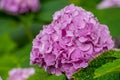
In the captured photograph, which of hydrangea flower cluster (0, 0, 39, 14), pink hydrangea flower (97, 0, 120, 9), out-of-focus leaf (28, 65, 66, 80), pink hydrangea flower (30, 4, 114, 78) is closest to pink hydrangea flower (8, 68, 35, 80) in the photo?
out-of-focus leaf (28, 65, 66, 80)

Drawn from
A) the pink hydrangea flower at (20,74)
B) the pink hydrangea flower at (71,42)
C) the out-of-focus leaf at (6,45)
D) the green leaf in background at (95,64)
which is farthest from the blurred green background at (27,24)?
the green leaf in background at (95,64)

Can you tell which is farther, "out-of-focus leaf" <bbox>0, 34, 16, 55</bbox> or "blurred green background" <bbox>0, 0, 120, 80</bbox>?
"out-of-focus leaf" <bbox>0, 34, 16, 55</bbox>

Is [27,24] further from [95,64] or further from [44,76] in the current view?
[95,64]

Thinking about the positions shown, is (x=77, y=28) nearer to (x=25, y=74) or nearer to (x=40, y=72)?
(x=40, y=72)

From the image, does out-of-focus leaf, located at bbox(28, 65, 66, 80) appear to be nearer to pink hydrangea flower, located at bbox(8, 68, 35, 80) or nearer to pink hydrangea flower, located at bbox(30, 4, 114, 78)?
pink hydrangea flower, located at bbox(30, 4, 114, 78)

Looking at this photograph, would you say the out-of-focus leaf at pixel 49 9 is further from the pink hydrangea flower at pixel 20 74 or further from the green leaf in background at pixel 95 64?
the green leaf in background at pixel 95 64

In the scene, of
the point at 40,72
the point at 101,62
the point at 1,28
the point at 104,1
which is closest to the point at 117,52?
the point at 101,62

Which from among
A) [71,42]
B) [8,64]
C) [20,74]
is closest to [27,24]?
[8,64]

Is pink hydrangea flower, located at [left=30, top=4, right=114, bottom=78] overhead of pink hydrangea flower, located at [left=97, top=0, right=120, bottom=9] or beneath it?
beneath

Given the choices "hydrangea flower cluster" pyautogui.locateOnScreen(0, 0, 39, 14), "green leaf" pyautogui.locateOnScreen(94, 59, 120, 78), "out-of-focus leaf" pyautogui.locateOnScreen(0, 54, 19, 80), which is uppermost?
"hydrangea flower cluster" pyautogui.locateOnScreen(0, 0, 39, 14)

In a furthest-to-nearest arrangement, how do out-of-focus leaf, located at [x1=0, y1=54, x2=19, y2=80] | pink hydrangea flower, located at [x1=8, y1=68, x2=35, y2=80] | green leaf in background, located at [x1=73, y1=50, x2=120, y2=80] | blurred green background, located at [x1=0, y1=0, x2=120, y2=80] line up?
1. out-of-focus leaf, located at [x1=0, y1=54, x2=19, y2=80]
2. blurred green background, located at [x1=0, y1=0, x2=120, y2=80]
3. pink hydrangea flower, located at [x1=8, y1=68, x2=35, y2=80]
4. green leaf in background, located at [x1=73, y1=50, x2=120, y2=80]
